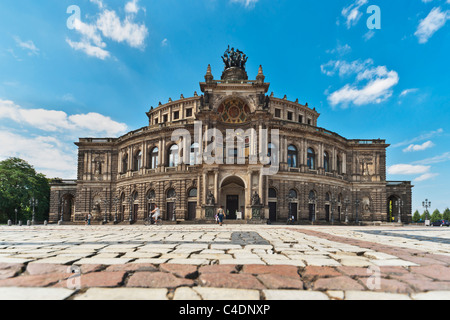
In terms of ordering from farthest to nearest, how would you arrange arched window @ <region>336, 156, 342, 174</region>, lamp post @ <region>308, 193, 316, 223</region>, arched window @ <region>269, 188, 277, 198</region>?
arched window @ <region>336, 156, 342, 174</region>
lamp post @ <region>308, 193, 316, 223</region>
arched window @ <region>269, 188, 277, 198</region>

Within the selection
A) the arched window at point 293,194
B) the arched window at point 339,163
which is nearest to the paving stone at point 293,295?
the arched window at point 293,194

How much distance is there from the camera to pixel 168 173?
36.3 m

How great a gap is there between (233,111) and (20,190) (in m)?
31.8

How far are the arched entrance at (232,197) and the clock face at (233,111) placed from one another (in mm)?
7353

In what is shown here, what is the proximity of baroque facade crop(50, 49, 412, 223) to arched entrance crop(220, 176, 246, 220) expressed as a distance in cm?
12

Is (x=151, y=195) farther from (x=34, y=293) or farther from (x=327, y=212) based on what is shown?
(x=34, y=293)

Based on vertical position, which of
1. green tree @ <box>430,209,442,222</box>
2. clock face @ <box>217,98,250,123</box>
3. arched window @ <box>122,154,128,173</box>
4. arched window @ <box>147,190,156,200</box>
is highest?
clock face @ <box>217,98,250,123</box>

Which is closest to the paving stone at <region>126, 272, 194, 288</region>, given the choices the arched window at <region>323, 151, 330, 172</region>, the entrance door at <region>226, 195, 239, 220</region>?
the entrance door at <region>226, 195, 239, 220</region>

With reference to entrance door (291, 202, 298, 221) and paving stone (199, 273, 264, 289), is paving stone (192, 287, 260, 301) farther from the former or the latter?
entrance door (291, 202, 298, 221)

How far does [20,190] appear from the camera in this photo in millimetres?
41406

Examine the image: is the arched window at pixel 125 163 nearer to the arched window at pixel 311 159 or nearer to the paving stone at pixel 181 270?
the arched window at pixel 311 159

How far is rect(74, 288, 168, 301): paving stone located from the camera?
2.53 m
